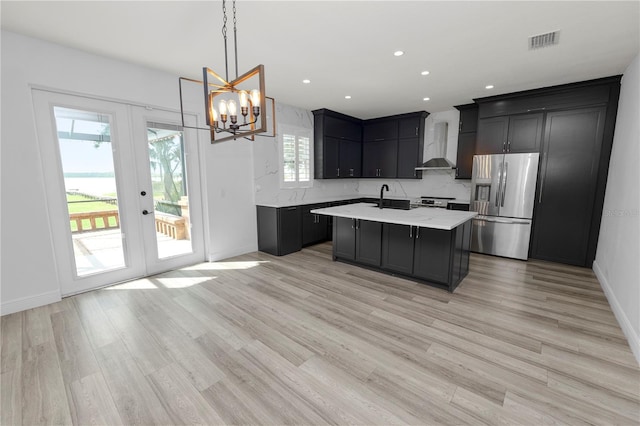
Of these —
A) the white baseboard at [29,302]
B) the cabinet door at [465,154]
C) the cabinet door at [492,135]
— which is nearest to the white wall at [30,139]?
the white baseboard at [29,302]

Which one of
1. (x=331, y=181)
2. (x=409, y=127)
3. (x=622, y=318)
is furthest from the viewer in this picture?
(x=331, y=181)

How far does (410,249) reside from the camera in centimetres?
349

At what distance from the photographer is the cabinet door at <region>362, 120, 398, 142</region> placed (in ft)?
20.3

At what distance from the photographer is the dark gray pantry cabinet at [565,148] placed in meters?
3.85

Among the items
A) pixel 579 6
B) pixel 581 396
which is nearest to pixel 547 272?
pixel 581 396

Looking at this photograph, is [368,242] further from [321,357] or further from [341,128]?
[341,128]

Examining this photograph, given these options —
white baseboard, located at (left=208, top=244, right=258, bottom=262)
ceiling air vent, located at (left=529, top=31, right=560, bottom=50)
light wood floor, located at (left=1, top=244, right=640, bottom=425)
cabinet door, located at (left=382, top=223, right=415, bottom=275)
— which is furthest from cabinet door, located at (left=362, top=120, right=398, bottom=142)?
light wood floor, located at (left=1, top=244, right=640, bottom=425)

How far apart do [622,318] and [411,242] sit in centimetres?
200

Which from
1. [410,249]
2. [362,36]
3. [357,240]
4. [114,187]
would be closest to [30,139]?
[114,187]

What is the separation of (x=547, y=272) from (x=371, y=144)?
422 centimetres

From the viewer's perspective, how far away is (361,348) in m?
2.21

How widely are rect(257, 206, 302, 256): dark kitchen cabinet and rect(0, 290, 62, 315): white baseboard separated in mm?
2733

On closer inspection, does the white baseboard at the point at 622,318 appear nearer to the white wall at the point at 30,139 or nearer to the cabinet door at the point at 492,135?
the cabinet door at the point at 492,135

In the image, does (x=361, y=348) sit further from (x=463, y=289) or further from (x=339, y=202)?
(x=339, y=202)
